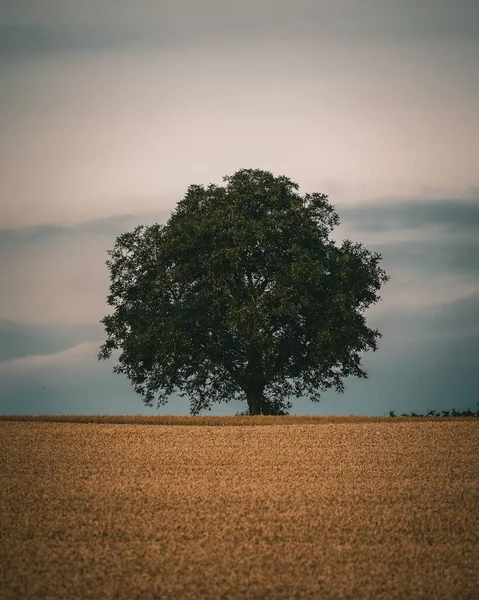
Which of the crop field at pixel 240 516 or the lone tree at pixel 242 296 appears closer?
the crop field at pixel 240 516

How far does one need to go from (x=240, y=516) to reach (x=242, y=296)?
79.6ft

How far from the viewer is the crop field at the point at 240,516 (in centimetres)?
1278

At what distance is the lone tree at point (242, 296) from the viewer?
4025 centimetres

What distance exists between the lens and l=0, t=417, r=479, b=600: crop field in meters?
12.8

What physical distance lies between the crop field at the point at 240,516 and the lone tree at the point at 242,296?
31.4 feet

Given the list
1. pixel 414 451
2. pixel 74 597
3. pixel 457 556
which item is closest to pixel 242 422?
pixel 414 451

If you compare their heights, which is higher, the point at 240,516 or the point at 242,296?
the point at 242,296

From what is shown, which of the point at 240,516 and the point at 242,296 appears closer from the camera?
the point at 240,516

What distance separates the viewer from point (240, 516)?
17297mm

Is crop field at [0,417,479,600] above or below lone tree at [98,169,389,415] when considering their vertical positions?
below

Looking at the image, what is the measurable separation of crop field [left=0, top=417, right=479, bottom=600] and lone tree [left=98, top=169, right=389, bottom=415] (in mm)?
9581

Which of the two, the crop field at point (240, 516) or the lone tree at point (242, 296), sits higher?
the lone tree at point (242, 296)

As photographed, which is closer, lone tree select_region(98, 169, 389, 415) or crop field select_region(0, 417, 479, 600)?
crop field select_region(0, 417, 479, 600)

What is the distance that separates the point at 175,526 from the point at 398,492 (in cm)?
625
